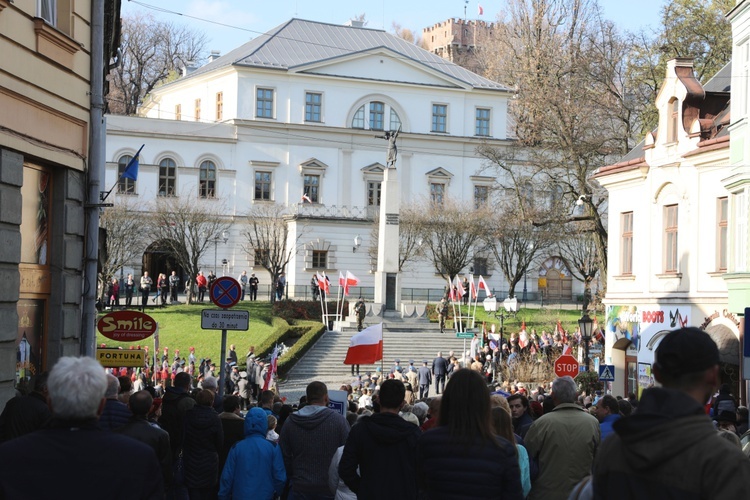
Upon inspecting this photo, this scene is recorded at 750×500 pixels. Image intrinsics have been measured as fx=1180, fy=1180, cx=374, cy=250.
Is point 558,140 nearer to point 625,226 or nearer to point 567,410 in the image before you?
point 625,226

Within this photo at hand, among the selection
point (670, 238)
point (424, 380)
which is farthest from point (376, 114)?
point (670, 238)

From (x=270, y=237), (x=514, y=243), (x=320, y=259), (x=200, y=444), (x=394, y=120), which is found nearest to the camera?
(x=200, y=444)

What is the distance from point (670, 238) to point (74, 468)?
3164cm

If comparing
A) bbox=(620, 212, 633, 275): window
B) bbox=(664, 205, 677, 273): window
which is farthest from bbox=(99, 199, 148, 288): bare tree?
bbox=(664, 205, 677, 273): window

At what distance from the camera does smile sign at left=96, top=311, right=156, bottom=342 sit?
1720 centimetres

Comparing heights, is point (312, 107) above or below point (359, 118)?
above

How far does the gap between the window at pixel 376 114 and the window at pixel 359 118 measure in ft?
2.03

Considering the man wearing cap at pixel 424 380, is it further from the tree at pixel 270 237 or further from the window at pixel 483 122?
the window at pixel 483 122

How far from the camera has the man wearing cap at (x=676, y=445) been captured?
4.25m

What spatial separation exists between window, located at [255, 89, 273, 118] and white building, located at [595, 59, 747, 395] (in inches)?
1604

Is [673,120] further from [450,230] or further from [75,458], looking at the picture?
[450,230]

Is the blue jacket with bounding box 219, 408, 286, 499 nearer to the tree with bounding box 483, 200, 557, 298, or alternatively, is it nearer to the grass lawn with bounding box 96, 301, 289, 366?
the grass lawn with bounding box 96, 301, 289, 366

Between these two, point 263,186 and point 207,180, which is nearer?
point 207,180

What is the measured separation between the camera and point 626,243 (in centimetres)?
3759
